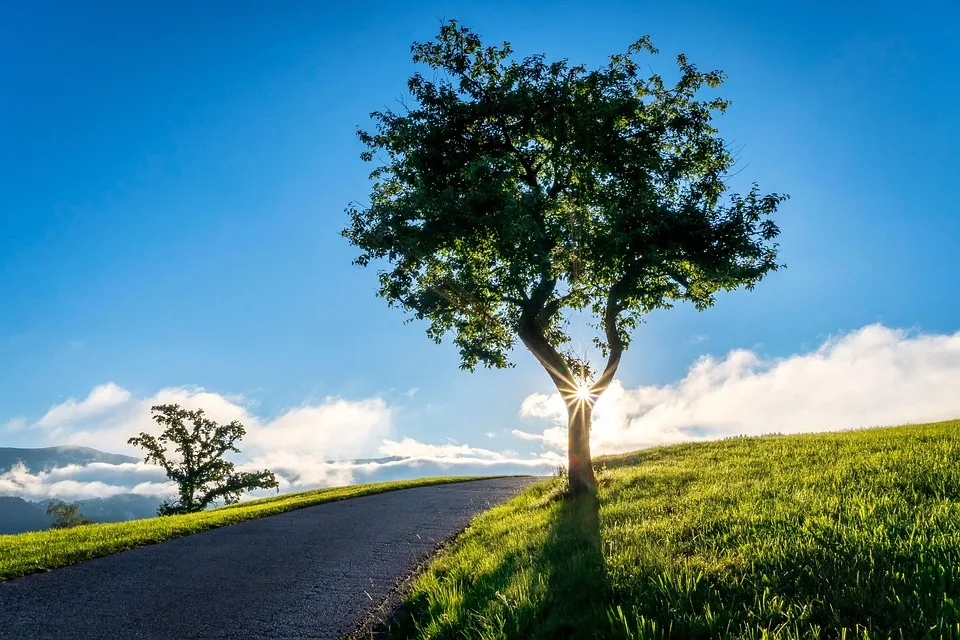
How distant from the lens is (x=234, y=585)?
890cm

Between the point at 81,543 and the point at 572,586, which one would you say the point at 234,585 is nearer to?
the point at 572,586

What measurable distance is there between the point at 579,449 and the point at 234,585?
9.74 meters

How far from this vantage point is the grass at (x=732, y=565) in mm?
4566

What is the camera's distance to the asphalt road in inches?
282

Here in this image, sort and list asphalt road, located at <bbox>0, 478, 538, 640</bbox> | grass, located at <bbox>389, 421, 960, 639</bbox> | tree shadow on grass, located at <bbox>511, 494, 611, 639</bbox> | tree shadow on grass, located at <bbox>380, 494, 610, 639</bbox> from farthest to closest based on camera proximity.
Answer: asphalt road, located at <bbox>0, 478, 538, 640</bbox> < tree shadow on grass, located at <bbox>380, 494, 610, 639</bbox> < tree shadow on grass, located at <bbox>511, 494, 611, 639</bbox> < grass, located at <bbox>389, 421, 960, 639</bbox>

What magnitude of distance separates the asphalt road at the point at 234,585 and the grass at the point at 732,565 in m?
1.36

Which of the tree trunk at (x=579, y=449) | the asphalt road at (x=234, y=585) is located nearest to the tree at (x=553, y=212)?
the tree trunk at (x=579, y=449)

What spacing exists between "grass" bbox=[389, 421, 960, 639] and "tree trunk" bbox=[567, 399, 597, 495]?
3327 mm

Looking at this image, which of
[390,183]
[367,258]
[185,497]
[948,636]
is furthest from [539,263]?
[185,497]

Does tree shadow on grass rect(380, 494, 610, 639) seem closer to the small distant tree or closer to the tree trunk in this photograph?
the tree trunk

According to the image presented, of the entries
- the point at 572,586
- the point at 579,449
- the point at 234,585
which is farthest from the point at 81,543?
the point at 579,449

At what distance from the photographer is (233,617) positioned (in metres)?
7.39

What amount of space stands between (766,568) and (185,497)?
5525 centimetres

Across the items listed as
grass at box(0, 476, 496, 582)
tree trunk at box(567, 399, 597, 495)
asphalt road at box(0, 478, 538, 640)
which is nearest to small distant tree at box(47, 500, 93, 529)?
grass at box(0, 476, 496, 582)
